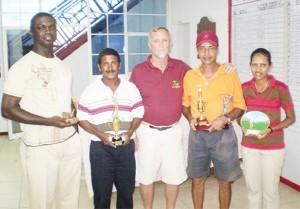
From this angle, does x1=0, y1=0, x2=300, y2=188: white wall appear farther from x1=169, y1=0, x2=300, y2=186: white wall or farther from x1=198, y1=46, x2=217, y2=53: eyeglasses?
x1=198, y1=46, x2=217, y2=53: eyeglasses

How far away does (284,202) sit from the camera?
3100mm

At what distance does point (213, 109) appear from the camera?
2.27 meters

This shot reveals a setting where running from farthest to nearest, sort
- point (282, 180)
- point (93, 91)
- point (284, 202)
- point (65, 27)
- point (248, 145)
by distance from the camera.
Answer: point (65, 27), point (282, 180), point (284, 202), point (248, 145), point (93, 91)

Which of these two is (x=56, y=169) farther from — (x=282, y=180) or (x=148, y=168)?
(x=282, y=180)

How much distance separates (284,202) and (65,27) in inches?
219

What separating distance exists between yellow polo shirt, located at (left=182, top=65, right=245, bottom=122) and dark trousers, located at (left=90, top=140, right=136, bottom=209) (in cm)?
57

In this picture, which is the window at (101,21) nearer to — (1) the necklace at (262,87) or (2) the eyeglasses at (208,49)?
(2) the eyeglasses at (208,49)

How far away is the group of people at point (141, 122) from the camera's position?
1.95 m

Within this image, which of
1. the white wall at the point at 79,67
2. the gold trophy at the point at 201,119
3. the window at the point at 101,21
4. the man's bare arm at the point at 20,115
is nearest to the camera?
the man's bare arm at the point at 20,115

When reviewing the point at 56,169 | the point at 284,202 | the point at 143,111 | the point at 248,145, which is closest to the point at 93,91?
the point at 143,111

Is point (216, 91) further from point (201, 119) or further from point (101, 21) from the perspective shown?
point (101, 21)

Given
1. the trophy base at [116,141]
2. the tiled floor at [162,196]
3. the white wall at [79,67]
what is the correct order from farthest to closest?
the white wall at [79,67]
the tiled floor at [162,196]
the trophy base at [116,141]

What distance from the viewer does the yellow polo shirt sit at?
7.41 ft

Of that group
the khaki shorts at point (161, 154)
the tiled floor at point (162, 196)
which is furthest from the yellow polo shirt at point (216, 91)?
the tiled floor at point (162, 196)
